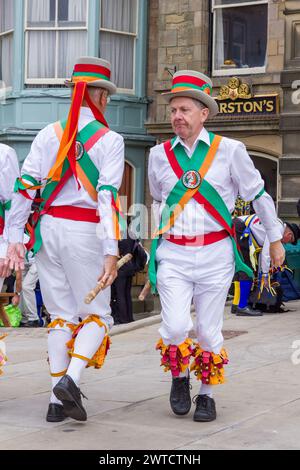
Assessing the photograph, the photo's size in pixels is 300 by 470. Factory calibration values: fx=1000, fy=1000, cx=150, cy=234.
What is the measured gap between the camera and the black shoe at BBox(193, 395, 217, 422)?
6.17 meters

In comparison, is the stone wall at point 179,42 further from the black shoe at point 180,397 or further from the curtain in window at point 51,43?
the black shoe at point 180,397

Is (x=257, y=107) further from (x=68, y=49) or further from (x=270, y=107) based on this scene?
(x=68, y=49)

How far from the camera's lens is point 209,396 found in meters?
6.35

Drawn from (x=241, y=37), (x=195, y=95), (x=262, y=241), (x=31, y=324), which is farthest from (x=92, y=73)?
(x=241, y=37)

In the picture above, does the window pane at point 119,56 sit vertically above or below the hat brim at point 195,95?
above

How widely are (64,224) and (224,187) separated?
1040 millimetres

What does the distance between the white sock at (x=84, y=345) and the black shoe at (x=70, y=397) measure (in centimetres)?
10

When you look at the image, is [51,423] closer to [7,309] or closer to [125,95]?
[7,309]

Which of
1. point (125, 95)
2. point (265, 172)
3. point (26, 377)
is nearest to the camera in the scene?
point (26, 377)

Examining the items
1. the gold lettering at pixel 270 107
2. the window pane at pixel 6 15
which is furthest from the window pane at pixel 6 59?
the gold lettering at pixel 270 107

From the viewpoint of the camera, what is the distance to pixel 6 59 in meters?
19.5

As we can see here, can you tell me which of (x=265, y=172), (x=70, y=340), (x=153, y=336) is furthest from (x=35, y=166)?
(x=265, y=172)

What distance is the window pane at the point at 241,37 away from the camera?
1719 cm
